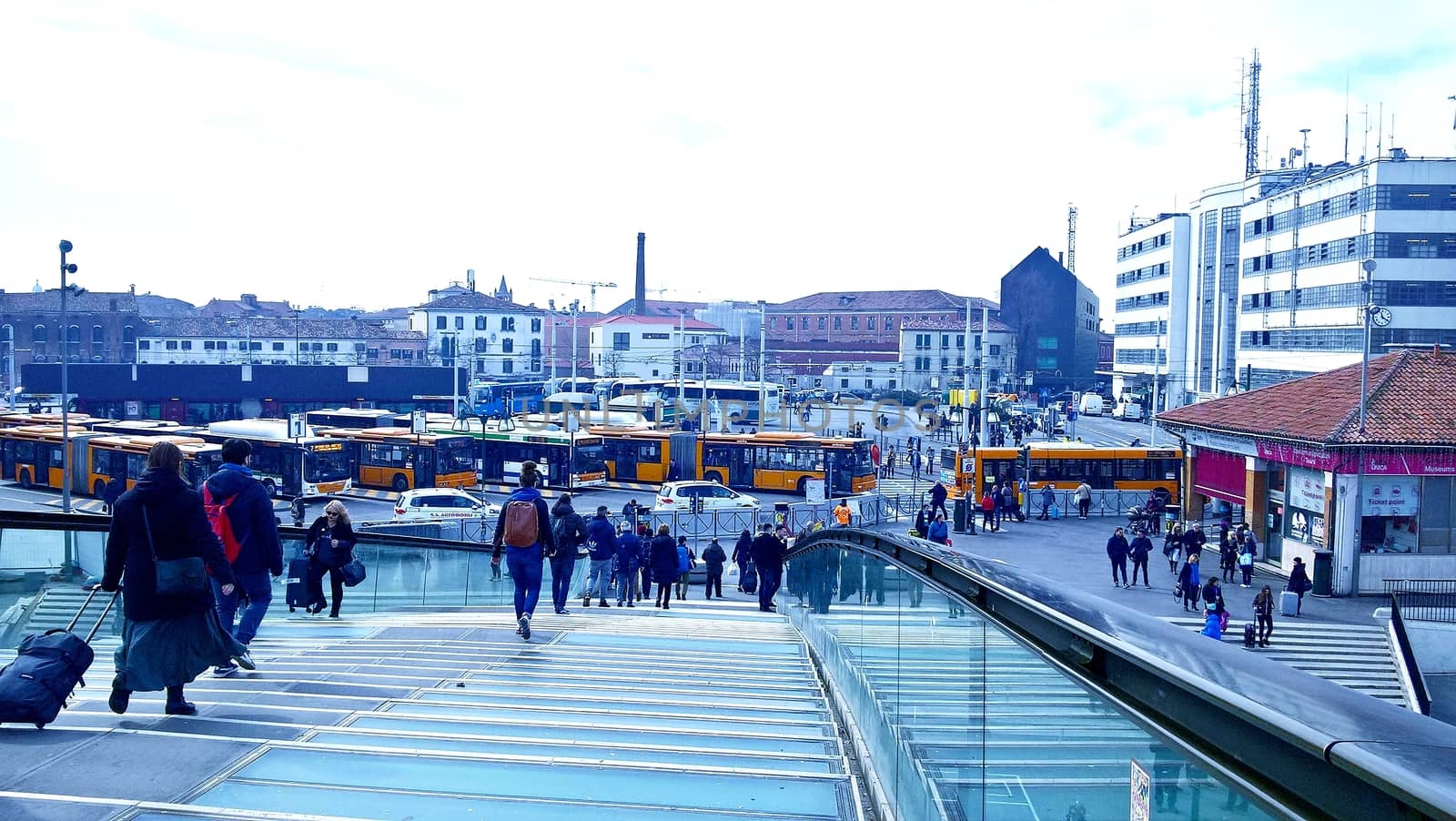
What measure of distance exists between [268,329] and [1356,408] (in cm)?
8668

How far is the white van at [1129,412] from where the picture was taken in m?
72.6

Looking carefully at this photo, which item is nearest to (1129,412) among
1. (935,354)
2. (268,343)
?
(935,354)

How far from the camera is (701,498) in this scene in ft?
111

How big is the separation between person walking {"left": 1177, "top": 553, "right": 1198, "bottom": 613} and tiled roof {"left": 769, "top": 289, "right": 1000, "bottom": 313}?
82203 mm

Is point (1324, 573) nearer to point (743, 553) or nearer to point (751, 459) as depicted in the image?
point (743, 553)

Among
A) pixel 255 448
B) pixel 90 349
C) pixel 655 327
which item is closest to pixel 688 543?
pixel 255 448

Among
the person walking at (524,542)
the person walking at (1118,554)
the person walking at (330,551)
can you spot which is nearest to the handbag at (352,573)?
the person walking at (330,551)

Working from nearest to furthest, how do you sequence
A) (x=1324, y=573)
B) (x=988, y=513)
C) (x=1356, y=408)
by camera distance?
(x=1324, y=573) < (x=1356, y=408) < (x=988, y=513)

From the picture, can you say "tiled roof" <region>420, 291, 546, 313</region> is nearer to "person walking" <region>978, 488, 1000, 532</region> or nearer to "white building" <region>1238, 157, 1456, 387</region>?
"white building" <region>1238, 157, 1456, 387</region>

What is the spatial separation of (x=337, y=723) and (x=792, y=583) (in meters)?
7.67

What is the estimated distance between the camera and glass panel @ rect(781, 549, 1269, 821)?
198 cm

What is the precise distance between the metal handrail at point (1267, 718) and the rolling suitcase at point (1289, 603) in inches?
835

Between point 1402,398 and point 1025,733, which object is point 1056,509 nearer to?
point 1402,398

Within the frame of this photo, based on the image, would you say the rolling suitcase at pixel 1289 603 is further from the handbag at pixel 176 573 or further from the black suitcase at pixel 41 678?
the black suitcase at pixel 41 678
